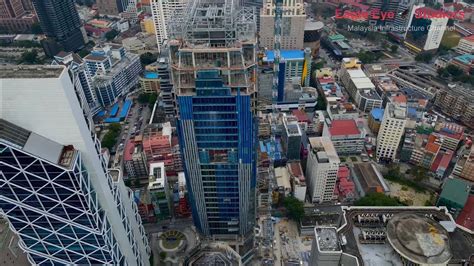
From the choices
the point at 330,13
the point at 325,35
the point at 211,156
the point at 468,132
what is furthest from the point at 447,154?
the point at 330,13

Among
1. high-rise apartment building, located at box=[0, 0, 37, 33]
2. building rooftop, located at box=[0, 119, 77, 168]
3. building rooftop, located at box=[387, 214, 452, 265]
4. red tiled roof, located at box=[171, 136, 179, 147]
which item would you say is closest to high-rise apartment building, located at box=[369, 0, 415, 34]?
red tiled roof, located at box=[171, 136, 179, 147]

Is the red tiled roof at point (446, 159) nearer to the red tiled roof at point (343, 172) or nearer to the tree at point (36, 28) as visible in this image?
the red tiled roof at point (343, 172)

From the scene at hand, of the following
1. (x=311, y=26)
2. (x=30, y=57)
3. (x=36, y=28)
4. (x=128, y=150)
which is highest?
(x=311, y=26)

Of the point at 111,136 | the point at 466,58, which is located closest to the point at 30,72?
the point at 111,136

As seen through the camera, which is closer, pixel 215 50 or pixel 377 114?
pixel 215 50

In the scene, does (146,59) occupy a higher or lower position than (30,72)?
lower

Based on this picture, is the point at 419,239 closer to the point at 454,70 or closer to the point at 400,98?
the point at 400,98

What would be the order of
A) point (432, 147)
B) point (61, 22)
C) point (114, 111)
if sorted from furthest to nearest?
point (61, 22)
point (114, 111)
point (432, 147)
